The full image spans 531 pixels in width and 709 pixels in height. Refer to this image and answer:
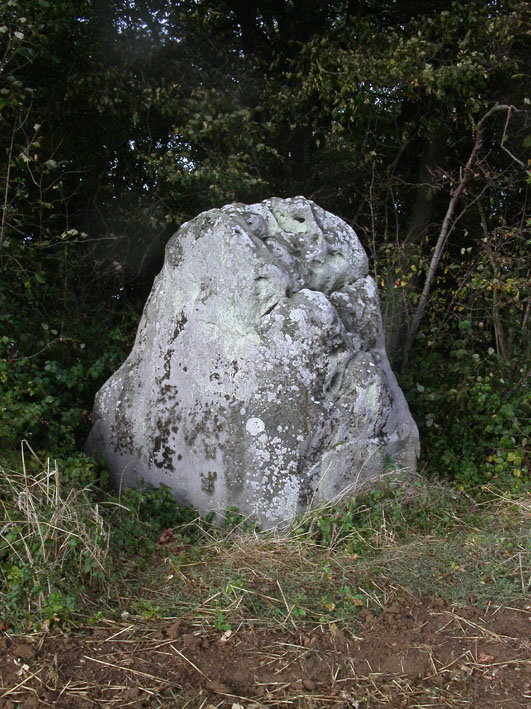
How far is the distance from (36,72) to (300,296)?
3848 millimetres

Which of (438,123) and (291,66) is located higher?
(291,66)

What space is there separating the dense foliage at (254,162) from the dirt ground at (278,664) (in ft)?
6.13

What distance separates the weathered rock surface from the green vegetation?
233 millimetres

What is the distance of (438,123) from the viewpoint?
7223 millimetres

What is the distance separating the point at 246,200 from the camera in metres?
7.63

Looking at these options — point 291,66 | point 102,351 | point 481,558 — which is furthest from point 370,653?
point 291,66

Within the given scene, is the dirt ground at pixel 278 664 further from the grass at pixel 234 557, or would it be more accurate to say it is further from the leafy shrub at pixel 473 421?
the leafy shrub at pixel 473 421

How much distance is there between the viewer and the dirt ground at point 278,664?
2.64m

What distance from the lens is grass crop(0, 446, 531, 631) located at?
3.18 m

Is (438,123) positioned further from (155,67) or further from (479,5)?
(155,67)

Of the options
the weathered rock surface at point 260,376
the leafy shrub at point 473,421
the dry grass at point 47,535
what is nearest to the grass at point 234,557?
the dry grass at point 47,535

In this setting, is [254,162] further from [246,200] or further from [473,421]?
[473,421]

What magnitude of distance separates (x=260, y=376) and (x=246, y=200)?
4029mm

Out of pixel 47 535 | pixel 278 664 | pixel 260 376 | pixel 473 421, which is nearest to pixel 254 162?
pixel 473 421
